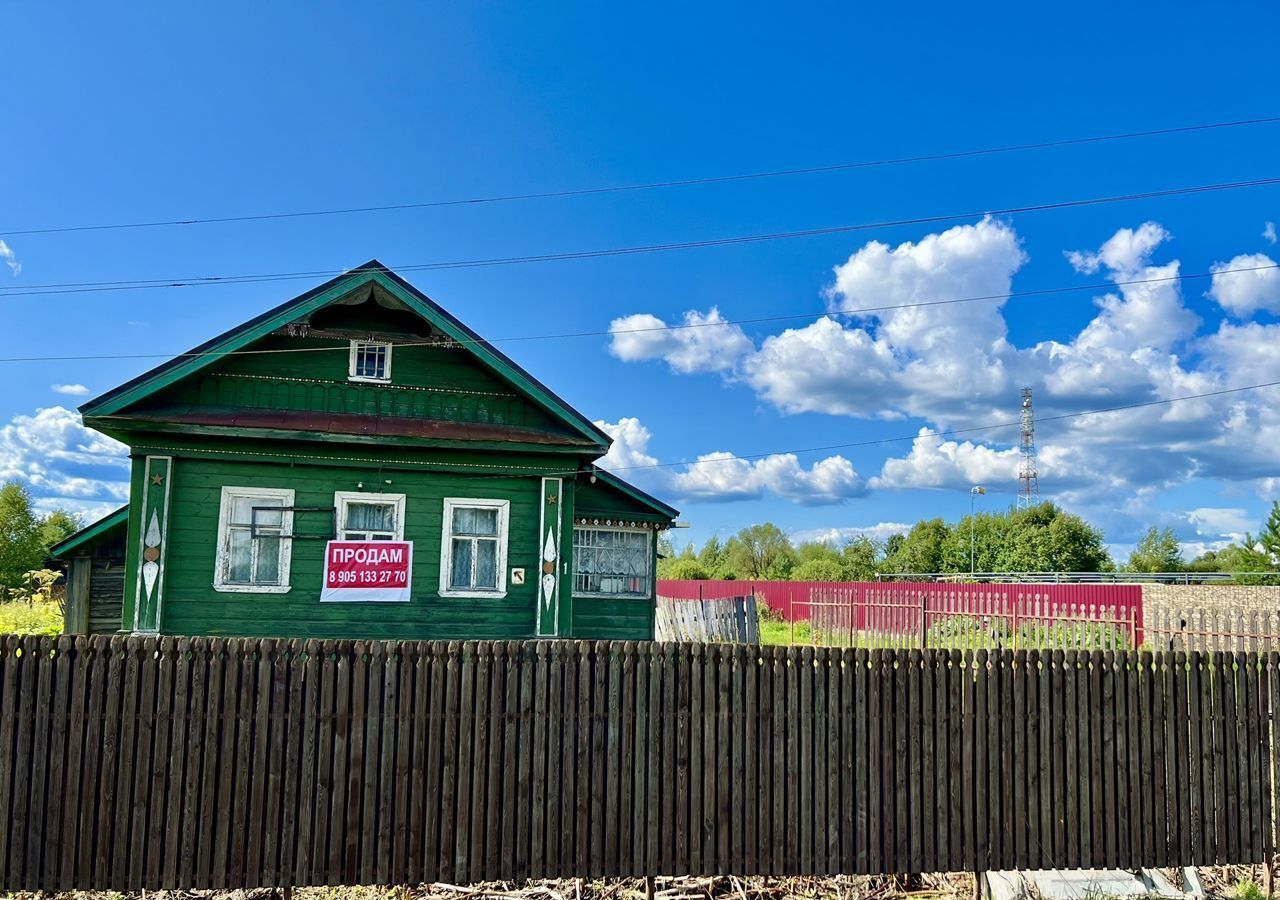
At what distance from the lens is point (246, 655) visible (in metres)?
6.04

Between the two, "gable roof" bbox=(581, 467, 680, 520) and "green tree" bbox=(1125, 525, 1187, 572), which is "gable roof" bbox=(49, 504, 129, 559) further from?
"green tree" bbox=(1125, 525, 1187, 572)

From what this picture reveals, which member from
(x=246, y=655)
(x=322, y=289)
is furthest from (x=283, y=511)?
(x=246, y=655)

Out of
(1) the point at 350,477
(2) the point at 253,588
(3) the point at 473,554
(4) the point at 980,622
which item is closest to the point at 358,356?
(1) the point at 350,477

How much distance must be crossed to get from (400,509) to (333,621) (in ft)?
5.75

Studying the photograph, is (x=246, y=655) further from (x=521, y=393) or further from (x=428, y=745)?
(x=521, y=393)

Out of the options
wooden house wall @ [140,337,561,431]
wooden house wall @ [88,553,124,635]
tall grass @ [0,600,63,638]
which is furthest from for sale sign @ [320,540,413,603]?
tall grass @ [0,600,63,638]

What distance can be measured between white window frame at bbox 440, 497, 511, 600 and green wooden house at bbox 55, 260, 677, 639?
0.02 m

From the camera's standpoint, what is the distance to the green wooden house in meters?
11.2

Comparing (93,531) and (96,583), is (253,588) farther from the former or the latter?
(96,583)

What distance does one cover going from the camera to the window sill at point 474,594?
1189 centimetres

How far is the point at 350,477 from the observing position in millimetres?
11844

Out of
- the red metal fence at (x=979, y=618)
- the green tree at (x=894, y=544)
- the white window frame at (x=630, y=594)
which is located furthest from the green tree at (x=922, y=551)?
the white window frame at (x=630, y=594)

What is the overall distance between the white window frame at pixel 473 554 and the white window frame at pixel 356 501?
592 millimetres

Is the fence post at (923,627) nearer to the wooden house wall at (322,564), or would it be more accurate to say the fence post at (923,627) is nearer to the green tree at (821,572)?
the wooden house wall at (322,564)
